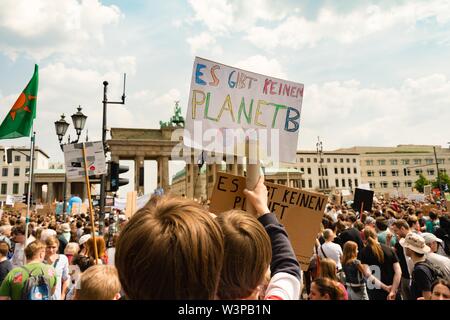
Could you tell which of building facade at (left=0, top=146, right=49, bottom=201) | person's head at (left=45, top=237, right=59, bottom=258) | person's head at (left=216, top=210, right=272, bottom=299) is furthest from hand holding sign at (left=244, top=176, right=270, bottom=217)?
building facade at (left=0, top=146, right=49, bottom=201)

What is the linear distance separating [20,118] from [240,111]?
259 inches

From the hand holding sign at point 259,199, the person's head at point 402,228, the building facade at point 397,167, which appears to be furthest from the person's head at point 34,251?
the building facade at point 397,167

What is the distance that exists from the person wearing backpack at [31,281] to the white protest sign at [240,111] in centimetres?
271

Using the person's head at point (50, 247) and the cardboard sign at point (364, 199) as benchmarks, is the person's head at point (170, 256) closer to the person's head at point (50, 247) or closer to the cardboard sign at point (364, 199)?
the person's head at point (50, 247)

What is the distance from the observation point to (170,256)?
1.06 m

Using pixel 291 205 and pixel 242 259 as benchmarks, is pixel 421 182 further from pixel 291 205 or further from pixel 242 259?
pixel 242 259

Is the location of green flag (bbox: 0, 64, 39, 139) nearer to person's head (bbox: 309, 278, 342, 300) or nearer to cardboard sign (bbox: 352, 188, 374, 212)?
person's head (bbox: 309, 278, 342, 300)

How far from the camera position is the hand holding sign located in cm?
215

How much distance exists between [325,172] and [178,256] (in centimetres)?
10576

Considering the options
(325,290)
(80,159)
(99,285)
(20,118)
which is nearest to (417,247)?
(325,290)

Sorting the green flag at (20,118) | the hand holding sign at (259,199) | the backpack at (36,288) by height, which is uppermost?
the green flag at (20,118)

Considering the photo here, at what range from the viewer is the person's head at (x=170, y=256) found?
107 cm

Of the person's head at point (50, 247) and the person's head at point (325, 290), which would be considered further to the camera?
the person's head at point (50, 247)

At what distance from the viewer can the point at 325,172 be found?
102062mm
